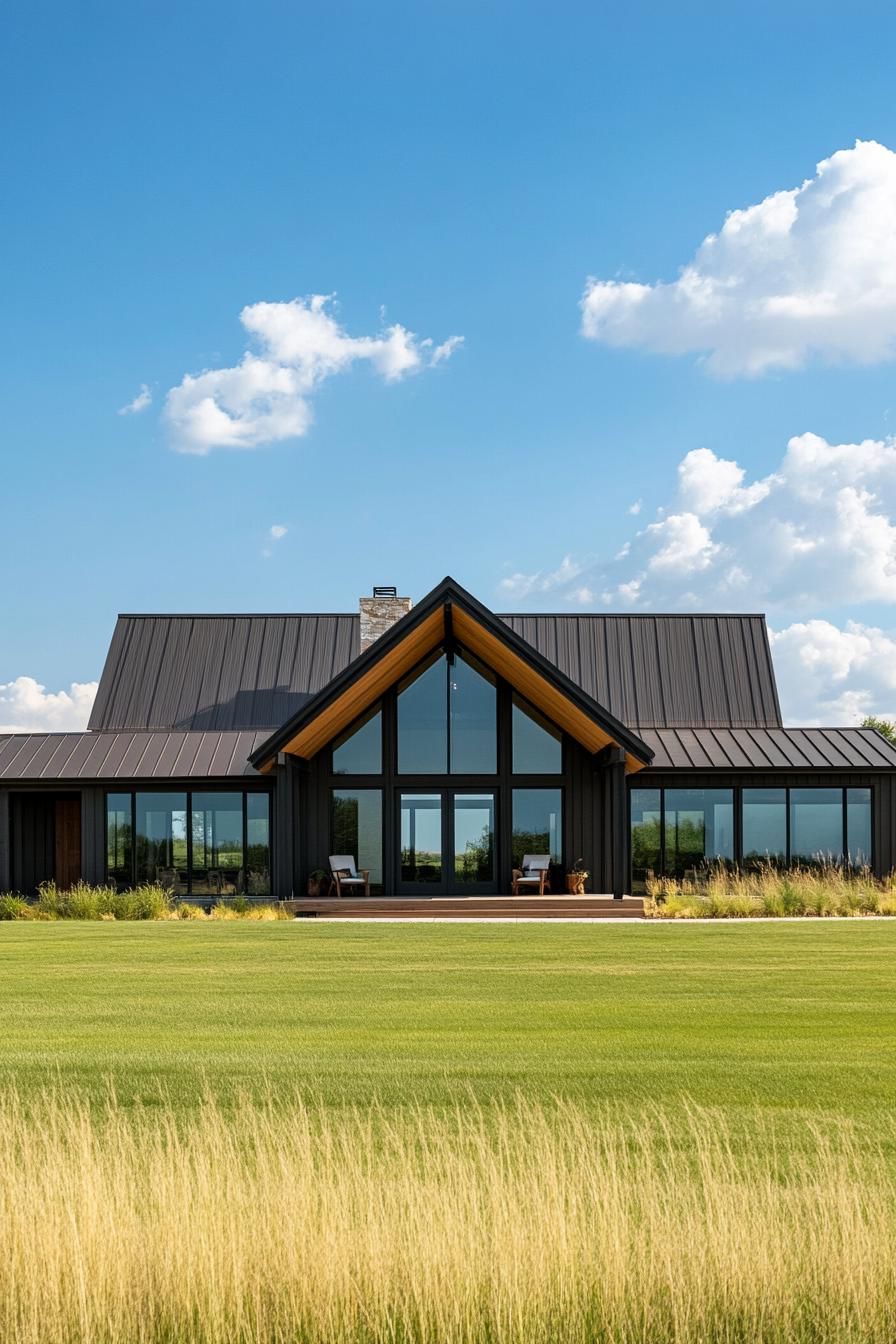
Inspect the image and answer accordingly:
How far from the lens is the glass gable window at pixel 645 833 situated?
26.1m

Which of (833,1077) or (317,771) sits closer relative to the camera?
(833,1077)

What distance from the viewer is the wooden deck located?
22500 mm

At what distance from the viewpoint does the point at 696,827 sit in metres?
26.3

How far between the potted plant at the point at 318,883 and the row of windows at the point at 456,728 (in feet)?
7.13

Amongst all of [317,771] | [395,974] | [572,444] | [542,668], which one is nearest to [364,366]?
[572,444]

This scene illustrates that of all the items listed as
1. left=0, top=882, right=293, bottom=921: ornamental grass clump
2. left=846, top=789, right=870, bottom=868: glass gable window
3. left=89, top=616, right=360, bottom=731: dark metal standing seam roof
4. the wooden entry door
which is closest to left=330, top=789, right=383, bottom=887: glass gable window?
left=0, top=882, right=293, bottom=921: ornamental grass clump

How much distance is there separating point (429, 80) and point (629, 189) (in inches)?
131

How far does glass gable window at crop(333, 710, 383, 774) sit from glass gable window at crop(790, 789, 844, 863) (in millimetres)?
8616

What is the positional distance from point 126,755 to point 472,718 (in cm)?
731

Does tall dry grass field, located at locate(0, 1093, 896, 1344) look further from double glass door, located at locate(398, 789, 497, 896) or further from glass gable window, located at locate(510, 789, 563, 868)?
glass gable window, located at locate(510, 789, 563, 868)

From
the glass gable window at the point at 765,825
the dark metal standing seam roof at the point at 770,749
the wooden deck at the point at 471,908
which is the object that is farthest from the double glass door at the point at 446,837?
the glass gable window at the point at 765,825

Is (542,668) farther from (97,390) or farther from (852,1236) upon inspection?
(852,1236)

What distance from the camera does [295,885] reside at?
24828 mm

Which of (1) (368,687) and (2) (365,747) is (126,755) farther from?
(1) (368,687)
